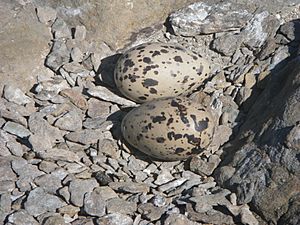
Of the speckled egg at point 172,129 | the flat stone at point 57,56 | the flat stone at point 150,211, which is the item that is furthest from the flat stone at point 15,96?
the flat stone at point 150,211

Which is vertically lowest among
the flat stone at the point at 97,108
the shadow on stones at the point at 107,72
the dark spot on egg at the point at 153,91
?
the flat stone at the point at 97,108

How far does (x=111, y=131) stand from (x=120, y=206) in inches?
18.9

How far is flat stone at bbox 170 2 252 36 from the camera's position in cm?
319

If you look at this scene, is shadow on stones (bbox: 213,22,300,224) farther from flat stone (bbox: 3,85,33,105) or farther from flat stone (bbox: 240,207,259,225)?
flat stone (bbox: 3,85,33,105)

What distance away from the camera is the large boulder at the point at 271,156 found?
2.46 meters

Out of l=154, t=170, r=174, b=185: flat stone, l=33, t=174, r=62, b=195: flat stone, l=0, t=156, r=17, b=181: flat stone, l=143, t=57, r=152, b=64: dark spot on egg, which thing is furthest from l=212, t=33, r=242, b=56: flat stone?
l=0, t=156, r=17, b=181: flat stone

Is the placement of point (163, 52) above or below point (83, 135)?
above

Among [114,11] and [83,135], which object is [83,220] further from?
[114,11]

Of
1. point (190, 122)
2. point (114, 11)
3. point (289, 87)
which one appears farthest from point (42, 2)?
point (289, 87)

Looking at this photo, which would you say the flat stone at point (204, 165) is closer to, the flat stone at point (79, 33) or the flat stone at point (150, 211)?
the flat stone at point (150, 211)

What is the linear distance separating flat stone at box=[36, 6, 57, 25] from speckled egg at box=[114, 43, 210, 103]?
0.54 m

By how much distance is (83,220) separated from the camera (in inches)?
102

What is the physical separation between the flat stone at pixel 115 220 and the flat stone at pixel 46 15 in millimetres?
1209

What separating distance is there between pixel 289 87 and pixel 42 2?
1.38 metres
